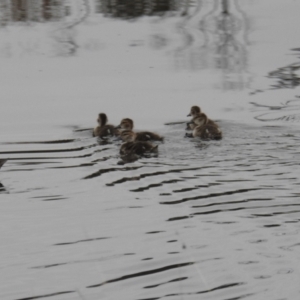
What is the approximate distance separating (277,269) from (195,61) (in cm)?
721

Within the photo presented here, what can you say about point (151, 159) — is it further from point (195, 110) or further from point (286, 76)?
point (286, 76)

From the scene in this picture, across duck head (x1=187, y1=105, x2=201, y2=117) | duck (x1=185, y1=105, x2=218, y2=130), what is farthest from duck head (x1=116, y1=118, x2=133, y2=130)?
duck head (x1=187, y1=105, x2=201, y2=117)

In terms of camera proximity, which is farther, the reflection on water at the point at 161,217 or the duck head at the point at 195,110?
the duck head at the point at 195,110

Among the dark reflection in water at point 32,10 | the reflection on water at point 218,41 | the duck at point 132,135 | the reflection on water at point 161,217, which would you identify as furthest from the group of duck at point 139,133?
the dark reflection in water at point 32,10

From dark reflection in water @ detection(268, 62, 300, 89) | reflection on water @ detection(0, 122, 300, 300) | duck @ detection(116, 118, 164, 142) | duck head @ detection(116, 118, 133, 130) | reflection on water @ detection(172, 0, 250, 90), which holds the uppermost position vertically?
reflection on water @ detection(172, 0, 250, 90)

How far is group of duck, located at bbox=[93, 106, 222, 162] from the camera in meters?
8.56

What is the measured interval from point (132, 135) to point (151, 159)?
0.74m

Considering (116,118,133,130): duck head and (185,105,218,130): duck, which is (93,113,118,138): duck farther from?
(185,105,218,130): duck

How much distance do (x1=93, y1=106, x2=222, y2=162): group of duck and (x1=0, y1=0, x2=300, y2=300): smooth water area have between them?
0.42 feet

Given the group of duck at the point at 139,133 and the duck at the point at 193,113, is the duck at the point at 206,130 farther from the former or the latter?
the duck at the point at 193,113

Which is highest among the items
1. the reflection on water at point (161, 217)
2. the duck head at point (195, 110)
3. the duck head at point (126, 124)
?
the duck head at point (195, 110)

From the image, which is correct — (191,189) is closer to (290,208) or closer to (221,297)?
(290,208)

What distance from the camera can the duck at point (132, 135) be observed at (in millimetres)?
8922

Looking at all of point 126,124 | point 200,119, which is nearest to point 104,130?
point 126,124
